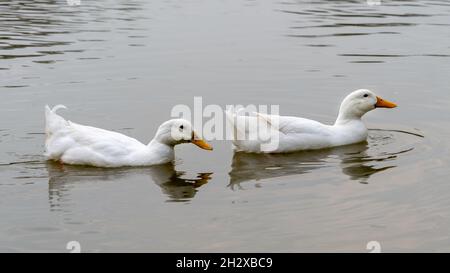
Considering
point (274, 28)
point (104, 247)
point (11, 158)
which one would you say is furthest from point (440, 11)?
point (104, 247)

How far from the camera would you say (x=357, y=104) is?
1204cm

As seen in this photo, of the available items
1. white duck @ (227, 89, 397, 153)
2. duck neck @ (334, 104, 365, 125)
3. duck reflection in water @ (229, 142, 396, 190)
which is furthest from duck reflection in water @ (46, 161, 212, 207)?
duck neck @ (334, 104, 365, 125)

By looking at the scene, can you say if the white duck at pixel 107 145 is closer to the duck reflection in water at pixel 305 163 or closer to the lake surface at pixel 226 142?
the lake surface at pixel 226 142

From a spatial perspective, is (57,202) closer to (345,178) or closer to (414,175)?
(345,178)

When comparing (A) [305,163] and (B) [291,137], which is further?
(B) [291,137]

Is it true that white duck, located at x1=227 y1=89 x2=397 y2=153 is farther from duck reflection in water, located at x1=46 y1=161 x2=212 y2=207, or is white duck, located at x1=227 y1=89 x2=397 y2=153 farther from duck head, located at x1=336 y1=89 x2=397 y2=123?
duck reflection in water, located at x1=46 y1=161 x2=212 y2=207

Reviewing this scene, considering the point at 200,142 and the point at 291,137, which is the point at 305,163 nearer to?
the point at 291,137

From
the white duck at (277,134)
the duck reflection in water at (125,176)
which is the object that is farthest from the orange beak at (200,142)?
the white duck at (277,134)

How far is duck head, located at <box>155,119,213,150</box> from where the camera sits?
1047 cm

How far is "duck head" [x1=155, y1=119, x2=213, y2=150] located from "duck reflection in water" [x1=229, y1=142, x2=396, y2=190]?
25.7 inches

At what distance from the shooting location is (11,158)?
34.8 ft

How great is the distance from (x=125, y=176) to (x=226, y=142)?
2275mm

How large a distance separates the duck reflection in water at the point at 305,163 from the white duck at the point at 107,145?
66cm

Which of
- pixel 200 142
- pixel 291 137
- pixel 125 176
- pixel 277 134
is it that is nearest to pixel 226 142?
pixel 277 134
